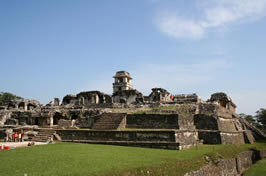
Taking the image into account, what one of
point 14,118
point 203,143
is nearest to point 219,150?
point 203,143

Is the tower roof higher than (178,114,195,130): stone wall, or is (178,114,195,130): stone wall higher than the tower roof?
the tower roof

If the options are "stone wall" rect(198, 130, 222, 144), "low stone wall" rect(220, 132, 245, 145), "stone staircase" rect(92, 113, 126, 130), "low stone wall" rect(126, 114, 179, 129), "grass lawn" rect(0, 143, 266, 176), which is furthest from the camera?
"low stone wall" rect(220, 132, 245, 145)

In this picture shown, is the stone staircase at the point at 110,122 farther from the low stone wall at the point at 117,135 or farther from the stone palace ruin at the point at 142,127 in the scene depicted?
the low stone wall at the point at 117,135

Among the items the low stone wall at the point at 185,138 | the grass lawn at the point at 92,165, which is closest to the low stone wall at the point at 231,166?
the grass lawn at the point at 92,165

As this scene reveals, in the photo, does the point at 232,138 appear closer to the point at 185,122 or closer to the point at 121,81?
the point at 185,122

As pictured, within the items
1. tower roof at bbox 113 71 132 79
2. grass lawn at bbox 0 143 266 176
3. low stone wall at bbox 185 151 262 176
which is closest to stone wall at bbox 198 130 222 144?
low stone wall at bbox 185 151 262 176

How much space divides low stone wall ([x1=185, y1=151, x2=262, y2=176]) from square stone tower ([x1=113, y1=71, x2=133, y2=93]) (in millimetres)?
29190

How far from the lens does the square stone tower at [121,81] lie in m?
43.4

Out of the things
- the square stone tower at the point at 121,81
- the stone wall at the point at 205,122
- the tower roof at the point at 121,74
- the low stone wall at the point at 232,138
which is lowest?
the low stone wall at the point at 232,138

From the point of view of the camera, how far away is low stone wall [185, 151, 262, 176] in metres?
10.2

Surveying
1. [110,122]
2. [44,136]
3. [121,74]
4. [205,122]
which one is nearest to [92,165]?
[110,122]

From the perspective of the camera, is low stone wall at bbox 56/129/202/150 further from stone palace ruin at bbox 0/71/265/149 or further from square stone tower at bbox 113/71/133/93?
square stone tower at bbox 113/71/133/93

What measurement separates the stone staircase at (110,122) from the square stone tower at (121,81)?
27077mm

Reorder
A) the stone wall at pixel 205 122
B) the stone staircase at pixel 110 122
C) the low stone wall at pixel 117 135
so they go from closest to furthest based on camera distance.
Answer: the low stone wall at pixel 117 135
the stone staircase at pixel 110 122
the stone wall at pixel 205 122
